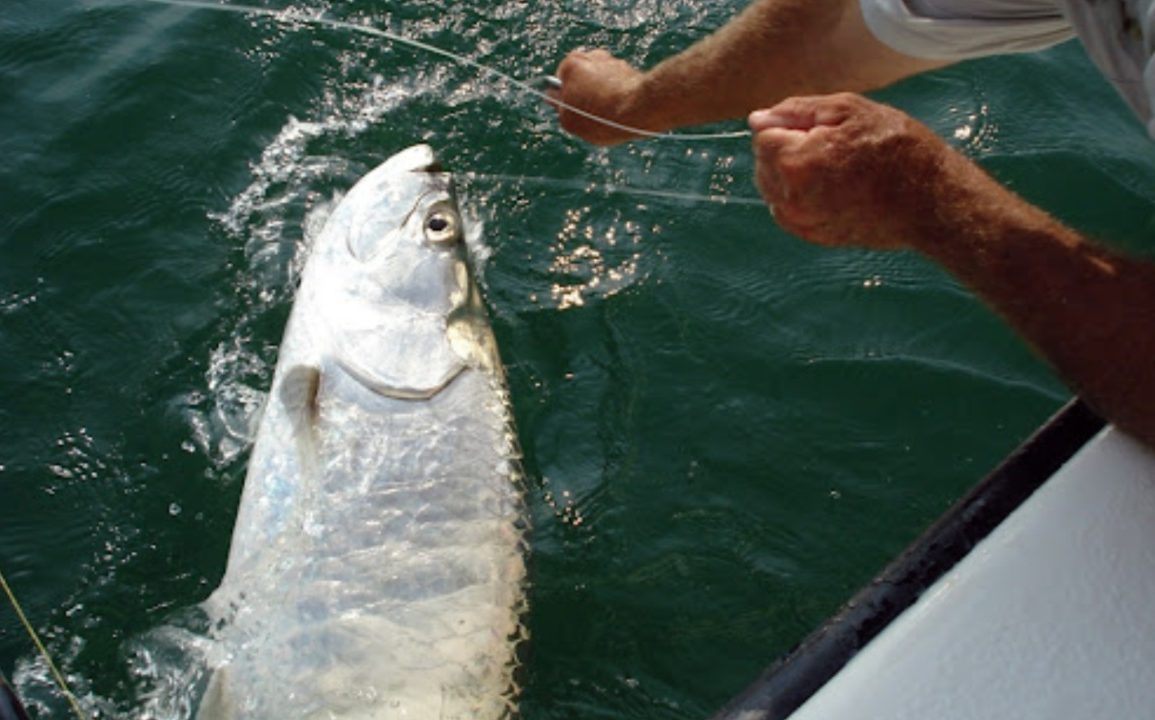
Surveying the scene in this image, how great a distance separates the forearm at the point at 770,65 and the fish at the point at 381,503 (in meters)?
0.81

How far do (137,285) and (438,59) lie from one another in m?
1.60

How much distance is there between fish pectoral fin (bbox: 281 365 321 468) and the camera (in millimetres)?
2779

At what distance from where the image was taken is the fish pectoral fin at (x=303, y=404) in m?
2.78

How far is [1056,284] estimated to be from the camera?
1975 millimetres

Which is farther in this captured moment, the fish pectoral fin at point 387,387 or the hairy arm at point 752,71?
the fish pectoral fin at point 387,387

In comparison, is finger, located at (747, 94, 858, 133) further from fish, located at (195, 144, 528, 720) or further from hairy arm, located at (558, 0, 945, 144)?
fish, located at (195, 144, 528, 720)

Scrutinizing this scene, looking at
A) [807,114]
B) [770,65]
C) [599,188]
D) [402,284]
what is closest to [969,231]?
[807,114]

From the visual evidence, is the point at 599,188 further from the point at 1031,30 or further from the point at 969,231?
the point at 969,231

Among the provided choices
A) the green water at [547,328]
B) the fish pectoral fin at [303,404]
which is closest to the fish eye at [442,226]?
the green water at [547,328]

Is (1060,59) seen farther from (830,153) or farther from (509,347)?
(830,153)

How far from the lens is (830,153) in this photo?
1.94 metres

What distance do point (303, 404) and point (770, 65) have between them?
1.52 meters

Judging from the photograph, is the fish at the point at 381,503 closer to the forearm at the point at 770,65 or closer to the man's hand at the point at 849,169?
the forearm at the point at 770,65

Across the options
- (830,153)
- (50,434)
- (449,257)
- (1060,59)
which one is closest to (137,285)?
(50,434)
